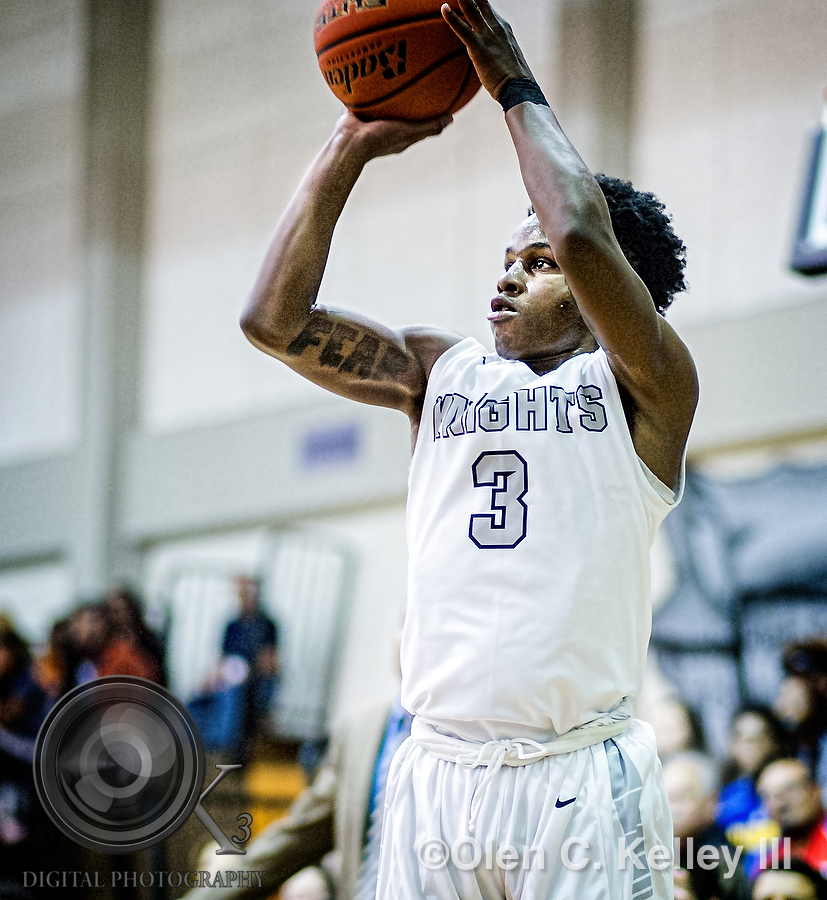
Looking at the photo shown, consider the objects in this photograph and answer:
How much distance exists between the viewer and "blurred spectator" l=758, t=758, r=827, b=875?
509cm

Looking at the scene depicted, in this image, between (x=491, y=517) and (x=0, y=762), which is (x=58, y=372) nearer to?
(x=0, y=762)

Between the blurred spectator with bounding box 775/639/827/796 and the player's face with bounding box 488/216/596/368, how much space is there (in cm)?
382

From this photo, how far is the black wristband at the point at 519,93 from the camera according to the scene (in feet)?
7.69

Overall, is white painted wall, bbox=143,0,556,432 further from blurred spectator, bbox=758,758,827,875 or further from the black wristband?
the black wristband

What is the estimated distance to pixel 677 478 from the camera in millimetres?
2393

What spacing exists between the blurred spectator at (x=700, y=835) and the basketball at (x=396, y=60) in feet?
8.14

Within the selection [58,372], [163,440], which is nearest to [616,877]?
[163,440]

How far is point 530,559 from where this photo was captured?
87.0 inches

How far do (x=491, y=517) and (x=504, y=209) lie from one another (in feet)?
21.4

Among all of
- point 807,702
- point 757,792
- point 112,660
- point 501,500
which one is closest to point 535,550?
point 501,500

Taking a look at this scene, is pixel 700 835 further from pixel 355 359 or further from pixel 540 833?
pixel 355 359

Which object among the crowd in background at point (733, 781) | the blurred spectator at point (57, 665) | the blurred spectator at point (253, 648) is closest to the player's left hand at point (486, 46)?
the crowd in background at point (733, 781)

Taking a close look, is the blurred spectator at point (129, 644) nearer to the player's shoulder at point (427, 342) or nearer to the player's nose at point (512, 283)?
the player's shoulder at point (427, 342)

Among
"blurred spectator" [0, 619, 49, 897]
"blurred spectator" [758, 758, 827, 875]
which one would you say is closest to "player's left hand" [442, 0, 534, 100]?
"blurred spectator" [758, 758, 827, 875]
